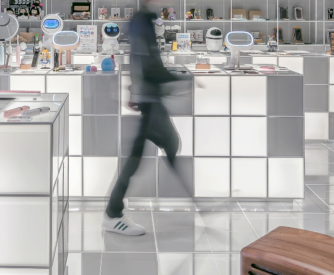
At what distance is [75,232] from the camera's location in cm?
341

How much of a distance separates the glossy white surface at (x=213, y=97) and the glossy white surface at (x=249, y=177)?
15.6 inches

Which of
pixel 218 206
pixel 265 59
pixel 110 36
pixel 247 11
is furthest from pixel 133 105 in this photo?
pixel 247 11

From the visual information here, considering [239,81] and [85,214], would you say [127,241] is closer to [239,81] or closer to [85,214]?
[85,214]

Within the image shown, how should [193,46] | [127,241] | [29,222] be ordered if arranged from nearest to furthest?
[29,222] < [127,241] < [193,46]

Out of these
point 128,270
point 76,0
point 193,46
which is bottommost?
point 128,270

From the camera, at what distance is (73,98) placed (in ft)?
12.9

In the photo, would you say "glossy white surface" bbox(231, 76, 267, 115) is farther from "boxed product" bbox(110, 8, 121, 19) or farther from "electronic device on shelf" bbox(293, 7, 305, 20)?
"electronic device on shelf" bbox(293, 7, 305, 20)

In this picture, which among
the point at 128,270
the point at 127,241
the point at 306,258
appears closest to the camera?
the point at 306,258

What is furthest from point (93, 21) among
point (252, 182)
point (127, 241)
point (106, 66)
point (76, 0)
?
point (127, 241)

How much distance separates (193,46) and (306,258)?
6.82 meters

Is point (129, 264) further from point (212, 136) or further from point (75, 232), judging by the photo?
point (212, 136)

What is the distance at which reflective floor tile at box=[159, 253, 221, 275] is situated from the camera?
2814 mm

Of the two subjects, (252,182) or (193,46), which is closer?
(252,182)

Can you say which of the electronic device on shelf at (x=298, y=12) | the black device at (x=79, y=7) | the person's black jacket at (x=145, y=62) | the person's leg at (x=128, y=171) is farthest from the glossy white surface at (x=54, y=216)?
the electronic device on shelf at (x=298, y=12)
